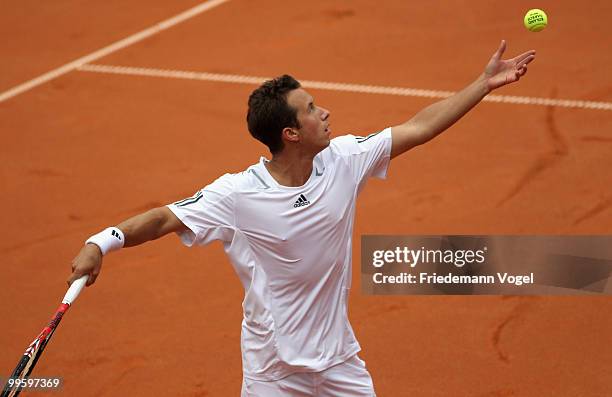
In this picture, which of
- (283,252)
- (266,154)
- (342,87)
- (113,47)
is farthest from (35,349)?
(113,47)

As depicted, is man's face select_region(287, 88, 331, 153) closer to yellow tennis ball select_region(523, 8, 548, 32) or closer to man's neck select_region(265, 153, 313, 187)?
man's neck select_region(265, 153, 313, 187)

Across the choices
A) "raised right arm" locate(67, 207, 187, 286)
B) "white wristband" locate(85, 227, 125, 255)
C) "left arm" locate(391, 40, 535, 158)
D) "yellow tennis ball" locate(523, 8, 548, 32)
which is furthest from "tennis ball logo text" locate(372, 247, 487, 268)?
"white wristband" locate(85, 227, 125, 255)

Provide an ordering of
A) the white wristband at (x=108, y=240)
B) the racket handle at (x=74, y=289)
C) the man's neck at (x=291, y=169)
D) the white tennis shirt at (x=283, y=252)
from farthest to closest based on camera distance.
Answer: the man's neck at (x=291, y=169) < the white tennis shirt at (x=283, y=252) < the white wristband at (x=108, y=240) < the racket handle at (x=74, y=289)

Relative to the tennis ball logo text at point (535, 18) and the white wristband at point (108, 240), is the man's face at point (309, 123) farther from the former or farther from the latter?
the tennis ball logo text at point (535, 18)

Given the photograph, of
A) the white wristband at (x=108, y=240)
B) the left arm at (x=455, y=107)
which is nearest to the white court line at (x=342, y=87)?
the left arm at (x=455, y=107)

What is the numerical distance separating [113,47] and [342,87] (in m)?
3.11

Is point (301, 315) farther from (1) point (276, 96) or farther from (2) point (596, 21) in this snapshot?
(2) point (596, 21)

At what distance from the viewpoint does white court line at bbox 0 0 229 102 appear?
12.1m

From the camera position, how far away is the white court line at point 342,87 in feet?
35.7

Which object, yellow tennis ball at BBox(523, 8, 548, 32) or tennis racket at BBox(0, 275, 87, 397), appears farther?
yellow tennis ball at BBox(523, 8, 548, 32)

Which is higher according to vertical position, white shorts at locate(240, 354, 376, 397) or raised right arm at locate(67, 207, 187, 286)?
raised right arm at locate(67, 207, 187, 286)

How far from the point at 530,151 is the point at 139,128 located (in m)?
3.96

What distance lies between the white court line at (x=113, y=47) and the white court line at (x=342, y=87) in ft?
0.69

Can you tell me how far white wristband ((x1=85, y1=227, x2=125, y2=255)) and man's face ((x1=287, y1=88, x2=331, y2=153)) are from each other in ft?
3.11
